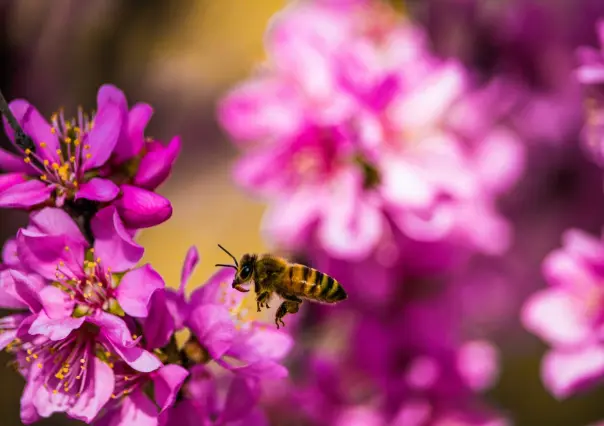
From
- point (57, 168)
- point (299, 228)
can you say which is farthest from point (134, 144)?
point (299, 228)

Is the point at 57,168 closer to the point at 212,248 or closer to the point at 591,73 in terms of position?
the point at 591,73

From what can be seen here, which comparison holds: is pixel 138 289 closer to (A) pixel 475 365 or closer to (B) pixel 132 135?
(B) pixel 132 135

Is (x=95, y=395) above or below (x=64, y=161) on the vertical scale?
below

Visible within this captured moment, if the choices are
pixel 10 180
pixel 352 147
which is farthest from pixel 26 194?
pixel 352 147

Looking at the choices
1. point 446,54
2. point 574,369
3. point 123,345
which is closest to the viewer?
point 123,345

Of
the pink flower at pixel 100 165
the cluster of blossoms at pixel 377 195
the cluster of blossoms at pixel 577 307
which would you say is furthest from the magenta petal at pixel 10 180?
the cluster of blossoms at pixel 577 307

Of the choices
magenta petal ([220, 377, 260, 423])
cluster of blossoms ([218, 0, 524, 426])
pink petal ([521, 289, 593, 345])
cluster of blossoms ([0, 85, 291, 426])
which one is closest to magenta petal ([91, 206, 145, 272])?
cluster of blossoms ([0, 85, 291, 426])

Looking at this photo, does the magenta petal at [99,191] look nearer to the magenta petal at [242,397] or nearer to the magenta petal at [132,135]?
the magenta petal at [132,135]
